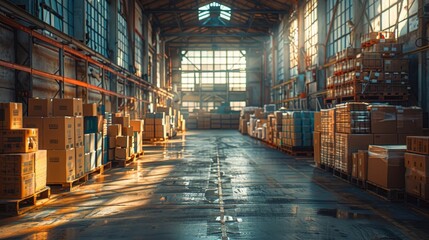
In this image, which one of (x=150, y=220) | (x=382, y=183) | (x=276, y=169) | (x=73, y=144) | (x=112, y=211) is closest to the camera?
(x=150, y=220)

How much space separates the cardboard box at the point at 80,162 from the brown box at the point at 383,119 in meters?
6.47

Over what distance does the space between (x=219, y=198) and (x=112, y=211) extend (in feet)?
6.30

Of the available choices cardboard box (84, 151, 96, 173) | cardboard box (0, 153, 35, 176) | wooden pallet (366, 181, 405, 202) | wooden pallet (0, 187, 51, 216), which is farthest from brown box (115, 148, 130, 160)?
wooden pallet (366, 181, 405, 202)

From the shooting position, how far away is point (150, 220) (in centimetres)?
556

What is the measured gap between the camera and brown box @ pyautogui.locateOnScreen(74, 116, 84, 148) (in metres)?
8.38

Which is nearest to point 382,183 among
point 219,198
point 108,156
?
point 219,198

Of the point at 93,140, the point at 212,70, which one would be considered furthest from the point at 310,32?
the point at 212,70

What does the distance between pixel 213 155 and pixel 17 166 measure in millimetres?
8963

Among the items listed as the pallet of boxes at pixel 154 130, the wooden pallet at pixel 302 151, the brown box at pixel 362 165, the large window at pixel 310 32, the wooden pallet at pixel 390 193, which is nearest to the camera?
the wooden pallet at pixel 390 193

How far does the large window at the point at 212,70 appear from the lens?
4228 cm

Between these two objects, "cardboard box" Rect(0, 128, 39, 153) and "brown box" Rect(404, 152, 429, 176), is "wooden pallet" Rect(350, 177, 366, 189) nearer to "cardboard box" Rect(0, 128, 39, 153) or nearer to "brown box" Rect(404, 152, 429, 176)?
"brown box" Rect(404, 152, 429, 176)

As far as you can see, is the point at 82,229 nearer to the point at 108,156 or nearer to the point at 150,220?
the point at 150,220

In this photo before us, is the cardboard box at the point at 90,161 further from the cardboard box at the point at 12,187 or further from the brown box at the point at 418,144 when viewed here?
the brown box at the point at 418,144

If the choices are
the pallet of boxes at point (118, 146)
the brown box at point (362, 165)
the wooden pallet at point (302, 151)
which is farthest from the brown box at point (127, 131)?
the brown box at point (362, 165)
